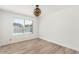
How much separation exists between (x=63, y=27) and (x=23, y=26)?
1.59m

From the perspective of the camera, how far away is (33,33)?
6.67 feet

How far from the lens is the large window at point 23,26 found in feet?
6.34

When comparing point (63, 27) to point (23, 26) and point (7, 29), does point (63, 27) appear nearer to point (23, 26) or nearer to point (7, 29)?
point (23, 26)

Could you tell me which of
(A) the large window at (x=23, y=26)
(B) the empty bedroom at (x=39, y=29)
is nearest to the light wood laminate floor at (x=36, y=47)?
(B) the empty bedroom at (x=39, y=29)

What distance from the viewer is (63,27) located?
2.90 metres

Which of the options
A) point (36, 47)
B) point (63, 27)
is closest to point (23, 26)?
point (36, 47)

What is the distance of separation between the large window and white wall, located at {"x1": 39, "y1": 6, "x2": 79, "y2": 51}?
0.37 meters

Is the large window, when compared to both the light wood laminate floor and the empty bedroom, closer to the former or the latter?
the empty bedroom

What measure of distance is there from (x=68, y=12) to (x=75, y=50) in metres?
1.28

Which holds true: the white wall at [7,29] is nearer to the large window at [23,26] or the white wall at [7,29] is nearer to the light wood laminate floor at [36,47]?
the large window at [23,26]

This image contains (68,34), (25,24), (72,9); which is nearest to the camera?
(25,24)

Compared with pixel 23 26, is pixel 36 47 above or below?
below

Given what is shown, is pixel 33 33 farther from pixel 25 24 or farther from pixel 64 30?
pixel 64 30
